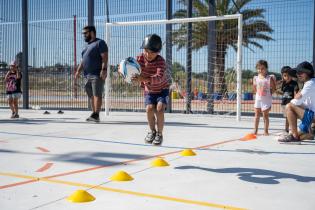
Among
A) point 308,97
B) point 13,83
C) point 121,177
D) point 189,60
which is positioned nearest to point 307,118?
point 308,97

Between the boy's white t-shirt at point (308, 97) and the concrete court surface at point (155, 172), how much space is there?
26.8 inches

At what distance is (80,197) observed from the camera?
360 cm

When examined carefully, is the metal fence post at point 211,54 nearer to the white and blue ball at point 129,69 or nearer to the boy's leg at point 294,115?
the boy's leg at point 294,115

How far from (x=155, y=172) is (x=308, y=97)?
3.60 metres

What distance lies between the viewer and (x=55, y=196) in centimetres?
375

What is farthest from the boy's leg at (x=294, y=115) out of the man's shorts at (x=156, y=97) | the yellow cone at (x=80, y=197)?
the yellow cone at (x=80, y=197)

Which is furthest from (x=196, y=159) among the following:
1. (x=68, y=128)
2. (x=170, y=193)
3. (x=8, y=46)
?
(x=8, y=46)

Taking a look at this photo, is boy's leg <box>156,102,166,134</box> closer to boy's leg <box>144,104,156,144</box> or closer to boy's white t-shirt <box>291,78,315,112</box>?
boy's leg <box>144,104,156,144</box>

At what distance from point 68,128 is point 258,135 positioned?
13.8 ft

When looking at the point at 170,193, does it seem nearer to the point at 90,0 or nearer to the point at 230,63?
the point at 230,63

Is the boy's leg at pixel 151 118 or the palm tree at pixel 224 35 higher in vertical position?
the palm tree at pixel 224 35

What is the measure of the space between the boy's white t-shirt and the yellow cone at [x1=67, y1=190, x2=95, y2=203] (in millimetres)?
4660

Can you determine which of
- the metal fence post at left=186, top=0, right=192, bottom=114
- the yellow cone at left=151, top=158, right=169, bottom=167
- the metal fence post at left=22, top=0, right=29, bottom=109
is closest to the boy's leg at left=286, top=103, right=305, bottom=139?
the yellow cone at left=151, top=158, right=169, bottom=167

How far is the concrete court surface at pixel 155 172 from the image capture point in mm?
3609
